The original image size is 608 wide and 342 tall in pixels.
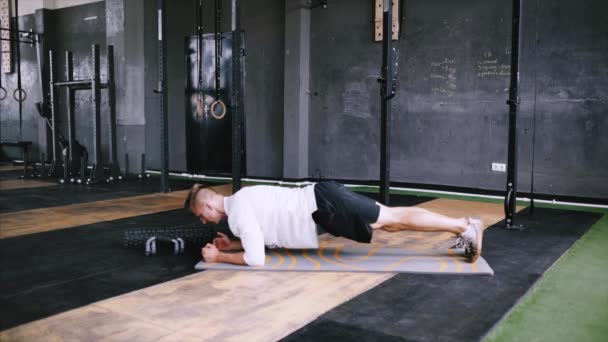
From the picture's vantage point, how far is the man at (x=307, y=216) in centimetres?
297

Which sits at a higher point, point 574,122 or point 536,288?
point 574,122

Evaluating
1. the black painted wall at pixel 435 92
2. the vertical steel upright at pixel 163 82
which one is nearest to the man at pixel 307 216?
the black painted wall at pixel 435 92

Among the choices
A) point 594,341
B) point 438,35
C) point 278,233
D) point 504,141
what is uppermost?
point 438,35

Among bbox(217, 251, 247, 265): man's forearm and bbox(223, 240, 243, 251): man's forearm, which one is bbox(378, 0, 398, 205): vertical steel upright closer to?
bbox(223, 240, 243, 251): man's forearm

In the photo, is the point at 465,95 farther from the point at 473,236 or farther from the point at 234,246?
the point at 234,246

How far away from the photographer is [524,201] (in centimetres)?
604

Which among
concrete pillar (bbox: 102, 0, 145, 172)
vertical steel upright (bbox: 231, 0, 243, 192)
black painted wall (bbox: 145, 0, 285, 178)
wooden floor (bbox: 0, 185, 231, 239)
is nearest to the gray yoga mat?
vertical steel upright (bbox: 231, 0, 243, 192)

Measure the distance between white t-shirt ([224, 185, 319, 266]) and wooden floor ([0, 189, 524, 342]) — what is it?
19 centimetres

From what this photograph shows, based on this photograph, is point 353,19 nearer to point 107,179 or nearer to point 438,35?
point 438,35

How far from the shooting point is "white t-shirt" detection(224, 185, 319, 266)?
9.78 ft

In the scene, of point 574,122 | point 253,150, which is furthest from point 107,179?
point 574,122

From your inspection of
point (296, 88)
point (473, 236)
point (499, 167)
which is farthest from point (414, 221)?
point (296, 88)

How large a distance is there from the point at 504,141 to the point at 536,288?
155 inches

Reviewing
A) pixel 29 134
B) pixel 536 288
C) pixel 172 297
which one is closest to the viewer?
pixel 172 297
